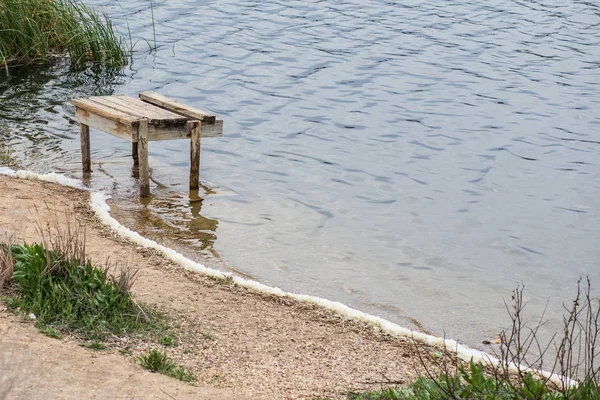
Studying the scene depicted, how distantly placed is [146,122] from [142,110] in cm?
52

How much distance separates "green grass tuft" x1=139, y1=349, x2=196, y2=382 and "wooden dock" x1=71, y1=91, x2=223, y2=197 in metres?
4.20

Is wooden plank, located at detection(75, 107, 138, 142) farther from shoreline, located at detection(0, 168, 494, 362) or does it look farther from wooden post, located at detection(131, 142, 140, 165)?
wooden post, located at detection(131, 142, 140, 165)

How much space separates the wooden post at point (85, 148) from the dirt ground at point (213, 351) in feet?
7.11

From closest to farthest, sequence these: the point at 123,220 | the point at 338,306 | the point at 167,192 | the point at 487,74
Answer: the point at 338,306, the point at 123,220, the point at 167,192, the point at 487,74

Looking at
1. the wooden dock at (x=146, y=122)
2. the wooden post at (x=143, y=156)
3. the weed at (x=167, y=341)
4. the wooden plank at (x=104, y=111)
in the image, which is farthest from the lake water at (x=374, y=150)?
the weed at (x=167, y=341)

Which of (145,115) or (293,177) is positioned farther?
(293,177)

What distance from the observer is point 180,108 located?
32.2ft

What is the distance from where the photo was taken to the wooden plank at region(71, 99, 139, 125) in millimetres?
9130

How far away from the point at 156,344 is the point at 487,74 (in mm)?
11159

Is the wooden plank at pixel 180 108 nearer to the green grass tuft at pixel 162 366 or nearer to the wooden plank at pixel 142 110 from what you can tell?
the wooden plank at pixel 142 110

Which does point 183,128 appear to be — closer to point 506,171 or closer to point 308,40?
point 506,171

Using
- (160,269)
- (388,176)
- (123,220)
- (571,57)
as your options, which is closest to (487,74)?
(571,57)

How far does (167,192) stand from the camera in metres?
10.2

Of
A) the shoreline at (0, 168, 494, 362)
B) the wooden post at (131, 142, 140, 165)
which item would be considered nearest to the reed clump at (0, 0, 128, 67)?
the wooden post at (131, 142, 140, 165)
